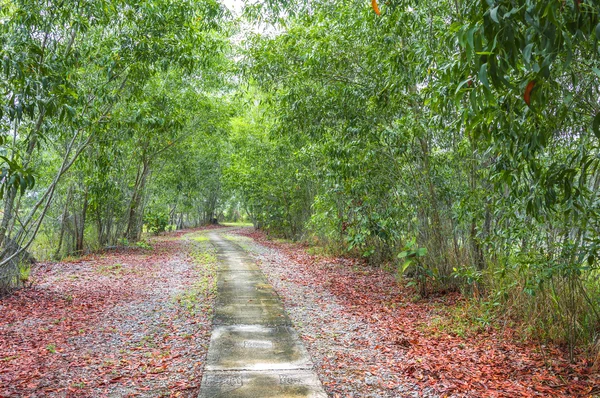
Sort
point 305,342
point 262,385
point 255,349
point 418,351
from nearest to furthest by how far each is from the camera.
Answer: point 262,385
point 255,349
point 418,351
point 305,342

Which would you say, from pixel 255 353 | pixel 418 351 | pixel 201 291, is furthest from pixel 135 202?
pixel 418 351

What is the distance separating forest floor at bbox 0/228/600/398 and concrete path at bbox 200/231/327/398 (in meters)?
0.15

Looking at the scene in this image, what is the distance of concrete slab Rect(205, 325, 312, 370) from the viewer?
15.4 feet

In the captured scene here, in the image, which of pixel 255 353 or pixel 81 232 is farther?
pixel 81 232

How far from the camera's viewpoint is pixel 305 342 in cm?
557

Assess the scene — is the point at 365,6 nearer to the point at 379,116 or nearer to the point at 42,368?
the point at 379,116

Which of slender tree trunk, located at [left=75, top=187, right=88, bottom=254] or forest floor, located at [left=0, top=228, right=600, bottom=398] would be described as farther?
slender tree trunk, located at [left=75, top=187, right=88, bottom=254]

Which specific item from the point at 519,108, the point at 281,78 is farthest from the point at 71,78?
the point at 519,108

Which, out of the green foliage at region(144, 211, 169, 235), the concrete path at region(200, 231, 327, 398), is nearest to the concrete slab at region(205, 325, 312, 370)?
the concrete path at region(200, 231, 327, 398)

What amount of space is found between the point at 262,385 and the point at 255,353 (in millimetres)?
899

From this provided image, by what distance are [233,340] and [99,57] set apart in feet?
17.6

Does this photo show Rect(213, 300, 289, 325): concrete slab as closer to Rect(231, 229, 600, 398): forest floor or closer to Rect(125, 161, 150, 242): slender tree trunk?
Rect(231, 229, 600, 398): forest floor

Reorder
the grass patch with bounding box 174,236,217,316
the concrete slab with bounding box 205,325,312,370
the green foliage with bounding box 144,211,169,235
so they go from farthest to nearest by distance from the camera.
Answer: the green foliage with bounding box 144,211,169,235
the grass patch with bounding box 174,236,217,316
the concrete slab with bounding box 205,325,312,370

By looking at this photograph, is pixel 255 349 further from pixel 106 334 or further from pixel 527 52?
pixel 527 52
